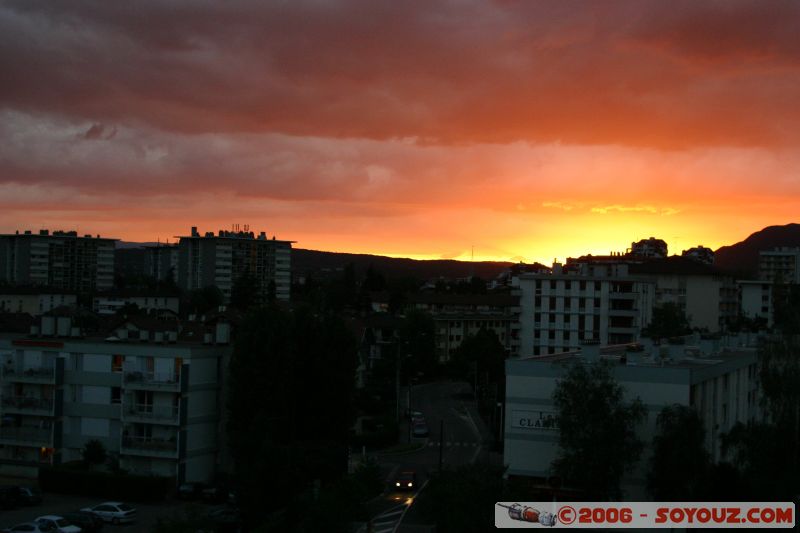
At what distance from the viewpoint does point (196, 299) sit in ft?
425

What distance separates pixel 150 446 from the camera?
37906 millimetres

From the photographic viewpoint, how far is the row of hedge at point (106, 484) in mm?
36031

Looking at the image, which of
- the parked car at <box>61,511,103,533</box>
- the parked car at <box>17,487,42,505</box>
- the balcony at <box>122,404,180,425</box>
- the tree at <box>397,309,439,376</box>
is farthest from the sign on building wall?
the tree at <box>397,309,439,376</box>

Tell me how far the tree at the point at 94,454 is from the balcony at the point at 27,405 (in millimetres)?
2790

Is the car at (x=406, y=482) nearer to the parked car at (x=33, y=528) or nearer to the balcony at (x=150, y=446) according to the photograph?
the balcony at (x=150, y=446)

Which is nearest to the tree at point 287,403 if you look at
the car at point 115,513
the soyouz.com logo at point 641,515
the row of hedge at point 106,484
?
the row of hedge at point 106,484

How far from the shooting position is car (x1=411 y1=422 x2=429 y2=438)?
5244 centimetres

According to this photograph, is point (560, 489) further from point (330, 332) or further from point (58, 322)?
point (58, 322)

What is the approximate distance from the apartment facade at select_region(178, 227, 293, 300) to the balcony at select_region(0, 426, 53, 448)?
406 feet

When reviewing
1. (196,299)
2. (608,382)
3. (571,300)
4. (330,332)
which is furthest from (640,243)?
(608,382)

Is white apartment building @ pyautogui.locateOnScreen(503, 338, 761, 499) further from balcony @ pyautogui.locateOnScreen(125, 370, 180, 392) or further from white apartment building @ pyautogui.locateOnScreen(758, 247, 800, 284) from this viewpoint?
white apartment building @ pyautogui.locateOnScreen(758, 247, 800, 284)

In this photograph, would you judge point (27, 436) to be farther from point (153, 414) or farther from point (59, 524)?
point (59, 524)

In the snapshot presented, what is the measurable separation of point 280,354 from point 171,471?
658cm

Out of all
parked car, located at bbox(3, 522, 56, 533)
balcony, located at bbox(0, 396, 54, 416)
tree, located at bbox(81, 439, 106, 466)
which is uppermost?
balcony, located at bbox(0, 396, 54, 416)
